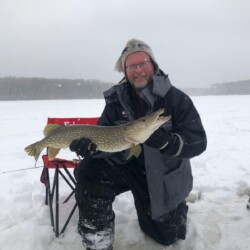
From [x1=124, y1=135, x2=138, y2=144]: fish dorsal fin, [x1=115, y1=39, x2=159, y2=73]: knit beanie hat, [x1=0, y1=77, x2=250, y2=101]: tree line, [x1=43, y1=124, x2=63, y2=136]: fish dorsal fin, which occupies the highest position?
[x1=115, y1=39, x2=159, y2=73]: knit beanie hat

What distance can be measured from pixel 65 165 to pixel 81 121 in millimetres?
881

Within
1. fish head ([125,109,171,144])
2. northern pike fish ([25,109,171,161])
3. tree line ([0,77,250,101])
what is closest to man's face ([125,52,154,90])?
northern pike fish ([25,109,171,161])

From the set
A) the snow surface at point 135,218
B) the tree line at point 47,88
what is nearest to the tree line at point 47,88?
the tree line at point 47,88

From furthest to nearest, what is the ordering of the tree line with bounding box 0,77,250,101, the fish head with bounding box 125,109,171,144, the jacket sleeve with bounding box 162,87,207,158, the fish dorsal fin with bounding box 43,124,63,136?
the tree line with bounding box 0,77,250,101
the fish dorsal fin with bounding box 43,124,63,136
the jacket sleeve with bounding box 162,87,207,158
the fish head with bounding box 125,109,171,144

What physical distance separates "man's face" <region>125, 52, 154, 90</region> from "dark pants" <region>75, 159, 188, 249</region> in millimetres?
834

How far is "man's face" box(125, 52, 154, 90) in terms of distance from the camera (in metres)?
3.36

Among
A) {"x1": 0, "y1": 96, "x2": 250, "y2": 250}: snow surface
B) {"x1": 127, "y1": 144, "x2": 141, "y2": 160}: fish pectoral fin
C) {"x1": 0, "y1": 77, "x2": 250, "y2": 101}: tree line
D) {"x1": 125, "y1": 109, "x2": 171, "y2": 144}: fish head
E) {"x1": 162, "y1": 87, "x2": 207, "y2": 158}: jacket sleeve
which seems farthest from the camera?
{"x1": 0, "y1": 77, "x2": 250, "y2": 101}: tree line

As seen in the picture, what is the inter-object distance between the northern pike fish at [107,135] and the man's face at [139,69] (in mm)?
543

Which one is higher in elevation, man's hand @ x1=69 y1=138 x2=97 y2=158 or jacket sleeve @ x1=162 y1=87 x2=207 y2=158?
jacket sleeve @ x1=162 y1=87 x2=207 y2=158

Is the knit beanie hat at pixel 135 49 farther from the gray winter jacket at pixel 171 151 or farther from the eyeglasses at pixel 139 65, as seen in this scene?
the gray winter jacket at pixel 171 151

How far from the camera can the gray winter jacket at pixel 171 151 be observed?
9.70ft

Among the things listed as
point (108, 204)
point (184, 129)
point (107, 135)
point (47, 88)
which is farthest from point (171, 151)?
point (47, 88)

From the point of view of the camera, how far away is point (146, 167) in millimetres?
3000

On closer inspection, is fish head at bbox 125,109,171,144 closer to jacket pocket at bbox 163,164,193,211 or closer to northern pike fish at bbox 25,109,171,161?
northern pike fish at bbox 25,109,171,161
